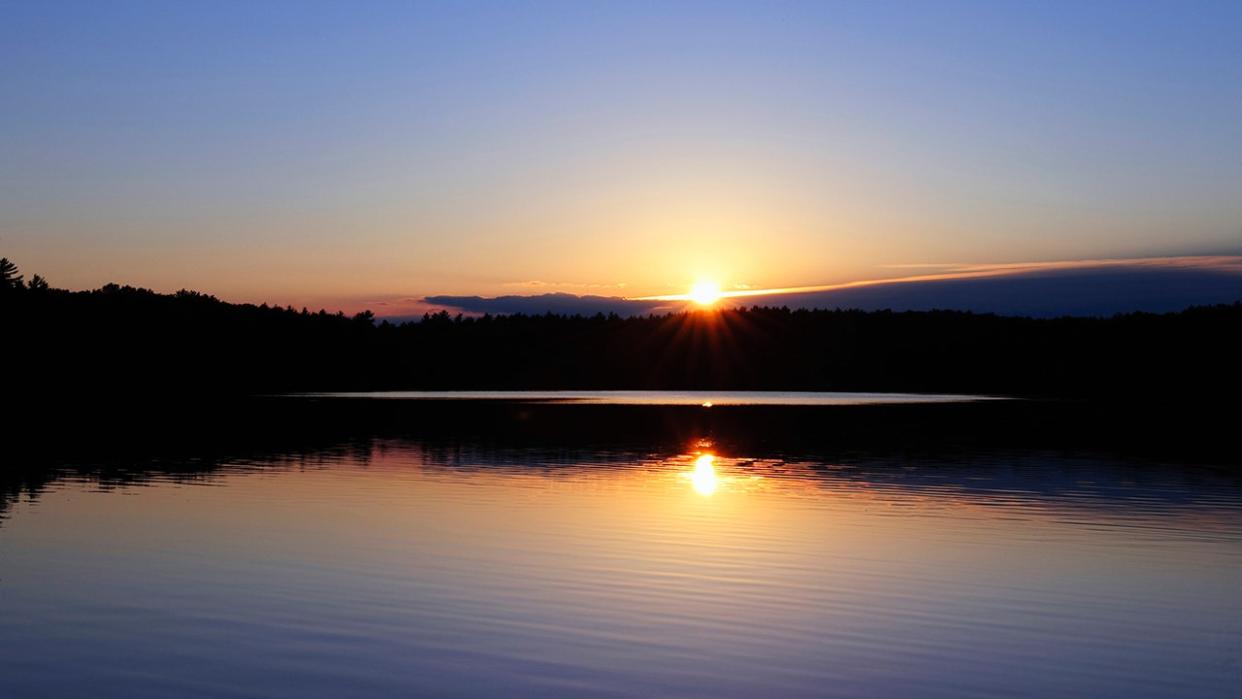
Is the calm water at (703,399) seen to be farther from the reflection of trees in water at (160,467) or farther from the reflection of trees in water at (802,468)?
the reflection of trees in water at (160,467)

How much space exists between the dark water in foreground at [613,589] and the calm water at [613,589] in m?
0.07

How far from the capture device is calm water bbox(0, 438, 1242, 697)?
14.9m

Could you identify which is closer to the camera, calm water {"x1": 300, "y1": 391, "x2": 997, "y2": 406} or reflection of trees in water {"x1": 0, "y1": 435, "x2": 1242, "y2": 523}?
reflection of trees in water {"x1": 0, "y1": 435, "x2": 1242, "y2": 523}

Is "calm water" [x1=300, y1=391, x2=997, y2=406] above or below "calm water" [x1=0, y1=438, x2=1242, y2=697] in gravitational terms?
below

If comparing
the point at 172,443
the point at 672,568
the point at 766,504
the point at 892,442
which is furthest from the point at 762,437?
the point at 672,568

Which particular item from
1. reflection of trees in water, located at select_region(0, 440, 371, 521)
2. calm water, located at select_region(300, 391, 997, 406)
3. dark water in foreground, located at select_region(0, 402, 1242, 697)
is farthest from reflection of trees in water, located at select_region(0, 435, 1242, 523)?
calm water, located at select_region(300, 391, 997, 406)

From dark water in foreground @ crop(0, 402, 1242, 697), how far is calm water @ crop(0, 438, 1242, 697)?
0.24ft

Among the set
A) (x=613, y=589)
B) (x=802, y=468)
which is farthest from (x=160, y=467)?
(x=613, y=589)

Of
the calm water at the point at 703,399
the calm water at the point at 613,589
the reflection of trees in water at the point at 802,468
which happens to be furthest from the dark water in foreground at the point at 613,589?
the calm water at the point at 703,399

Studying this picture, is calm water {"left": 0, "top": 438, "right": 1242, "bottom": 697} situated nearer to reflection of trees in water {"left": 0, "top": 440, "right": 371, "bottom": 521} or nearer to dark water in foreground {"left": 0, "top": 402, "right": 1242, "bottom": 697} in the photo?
dark water in foreground {"left": 0, "top": 402, "right": 1242, "bottom": 697}

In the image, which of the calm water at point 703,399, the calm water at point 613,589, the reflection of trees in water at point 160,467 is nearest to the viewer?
the calm water at point 613,589

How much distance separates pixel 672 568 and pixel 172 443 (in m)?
39.1

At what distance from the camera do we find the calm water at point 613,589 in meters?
14.9

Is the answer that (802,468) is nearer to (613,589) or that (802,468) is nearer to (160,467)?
(160,467)
